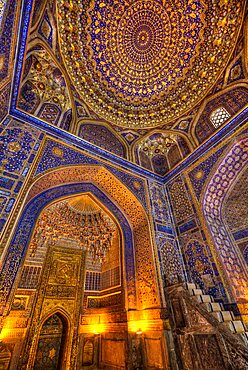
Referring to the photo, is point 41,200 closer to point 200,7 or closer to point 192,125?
point 192,125

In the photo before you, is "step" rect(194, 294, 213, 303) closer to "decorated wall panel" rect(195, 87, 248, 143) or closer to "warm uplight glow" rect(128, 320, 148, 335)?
"warm uplight glow" rect(128, 320, 148, 335)

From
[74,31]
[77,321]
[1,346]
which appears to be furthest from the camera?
[77,321]

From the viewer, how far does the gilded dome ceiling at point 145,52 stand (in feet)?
22.2

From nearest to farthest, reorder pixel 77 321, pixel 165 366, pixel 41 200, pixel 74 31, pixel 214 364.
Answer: pixel 214 364, pixel 165 366, pixel 41 200, pixel 74 31, pixel 77 321

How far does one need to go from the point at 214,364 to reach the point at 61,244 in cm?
726

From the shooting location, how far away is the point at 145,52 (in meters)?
8.13

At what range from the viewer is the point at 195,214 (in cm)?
692

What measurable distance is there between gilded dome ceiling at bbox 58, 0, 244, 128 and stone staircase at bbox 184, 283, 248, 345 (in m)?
7.44

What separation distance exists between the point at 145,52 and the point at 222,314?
10042 millimetres

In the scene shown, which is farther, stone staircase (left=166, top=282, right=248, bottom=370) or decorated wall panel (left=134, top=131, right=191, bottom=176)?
decorated wall panel (left=134, top=131, right=191, bottom=176)

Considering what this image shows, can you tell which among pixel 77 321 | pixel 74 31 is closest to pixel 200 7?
pixel 74 31

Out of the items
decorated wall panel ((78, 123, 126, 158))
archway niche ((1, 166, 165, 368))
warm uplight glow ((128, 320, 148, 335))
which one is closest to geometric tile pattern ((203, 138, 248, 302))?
archway niche ((1, 166, 165, 368))

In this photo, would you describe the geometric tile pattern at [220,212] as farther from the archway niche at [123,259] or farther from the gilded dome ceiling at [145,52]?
the gilded dome ceiling at [145,52]

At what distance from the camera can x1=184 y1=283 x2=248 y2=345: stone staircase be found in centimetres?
425
